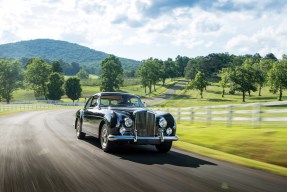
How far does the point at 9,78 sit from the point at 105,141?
107046 millimetres

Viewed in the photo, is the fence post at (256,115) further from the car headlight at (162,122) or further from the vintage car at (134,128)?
the car headlight at (162,122)

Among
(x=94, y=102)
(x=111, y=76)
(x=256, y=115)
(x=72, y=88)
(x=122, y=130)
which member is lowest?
(x=72, y=88)

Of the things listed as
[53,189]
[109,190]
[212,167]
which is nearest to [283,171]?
[212,167]

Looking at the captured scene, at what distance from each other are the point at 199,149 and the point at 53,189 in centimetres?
703

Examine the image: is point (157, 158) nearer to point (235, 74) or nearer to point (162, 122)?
point (162, 122)

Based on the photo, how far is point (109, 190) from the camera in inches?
225

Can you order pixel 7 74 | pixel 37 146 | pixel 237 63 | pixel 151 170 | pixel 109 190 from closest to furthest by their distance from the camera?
pixel 109 190, pixel 151 170, pixel 37 146, pixel 7 74, pixel 237 63

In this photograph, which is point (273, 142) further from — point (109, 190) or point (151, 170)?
point (109, 190)

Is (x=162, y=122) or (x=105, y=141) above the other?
(x=162, y=122)

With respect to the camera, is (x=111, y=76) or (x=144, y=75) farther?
(x=144, y=75)

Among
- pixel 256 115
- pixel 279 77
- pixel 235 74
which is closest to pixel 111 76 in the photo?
pixel 235 74

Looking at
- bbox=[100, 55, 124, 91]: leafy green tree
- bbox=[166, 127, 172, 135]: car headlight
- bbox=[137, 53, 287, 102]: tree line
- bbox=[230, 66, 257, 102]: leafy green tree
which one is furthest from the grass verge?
bbox=[100, 55, 124, 91]: leafy green tree

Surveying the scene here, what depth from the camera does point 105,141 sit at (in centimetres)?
1056

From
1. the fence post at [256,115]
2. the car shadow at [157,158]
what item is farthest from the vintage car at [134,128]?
the fence post at [256,115]
